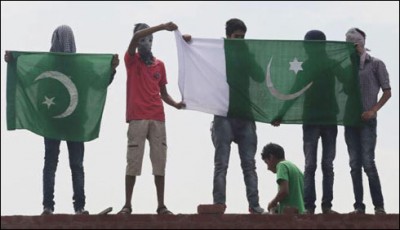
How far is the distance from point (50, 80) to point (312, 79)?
10.9 ft

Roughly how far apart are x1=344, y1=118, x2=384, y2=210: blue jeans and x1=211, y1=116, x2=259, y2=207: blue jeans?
3.98 feet

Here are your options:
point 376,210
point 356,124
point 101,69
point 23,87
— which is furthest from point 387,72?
point 23,87

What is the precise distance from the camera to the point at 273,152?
13195 mm

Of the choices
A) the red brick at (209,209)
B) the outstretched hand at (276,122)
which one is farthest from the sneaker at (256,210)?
the outstretched hand at (276,122)

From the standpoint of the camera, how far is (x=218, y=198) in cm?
1275

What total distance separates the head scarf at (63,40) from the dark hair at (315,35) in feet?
9.75

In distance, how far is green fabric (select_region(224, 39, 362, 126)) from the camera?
13.9 metres

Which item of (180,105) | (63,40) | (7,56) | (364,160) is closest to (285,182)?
(364,160)

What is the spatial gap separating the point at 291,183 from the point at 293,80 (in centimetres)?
173

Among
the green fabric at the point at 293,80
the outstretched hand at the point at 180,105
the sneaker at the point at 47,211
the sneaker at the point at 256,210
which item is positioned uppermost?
the green fabric at the point at 293,80

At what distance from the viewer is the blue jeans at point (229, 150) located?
12820 mm

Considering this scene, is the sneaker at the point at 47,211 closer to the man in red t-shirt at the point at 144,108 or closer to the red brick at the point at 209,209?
the man in red t-shirt at the point at 144,108

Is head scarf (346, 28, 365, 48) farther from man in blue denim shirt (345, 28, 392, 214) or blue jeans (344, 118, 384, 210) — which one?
blue jeans (344, 118, 384, 210)

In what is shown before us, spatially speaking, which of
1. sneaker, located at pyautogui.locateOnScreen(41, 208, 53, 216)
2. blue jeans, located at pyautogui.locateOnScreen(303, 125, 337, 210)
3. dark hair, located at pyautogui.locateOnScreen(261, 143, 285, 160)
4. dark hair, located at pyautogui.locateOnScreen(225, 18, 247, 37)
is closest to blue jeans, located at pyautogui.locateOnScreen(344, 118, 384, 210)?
blue jeans, located at pyautogui.locateOnScreen(303, 125, 337, 210)
